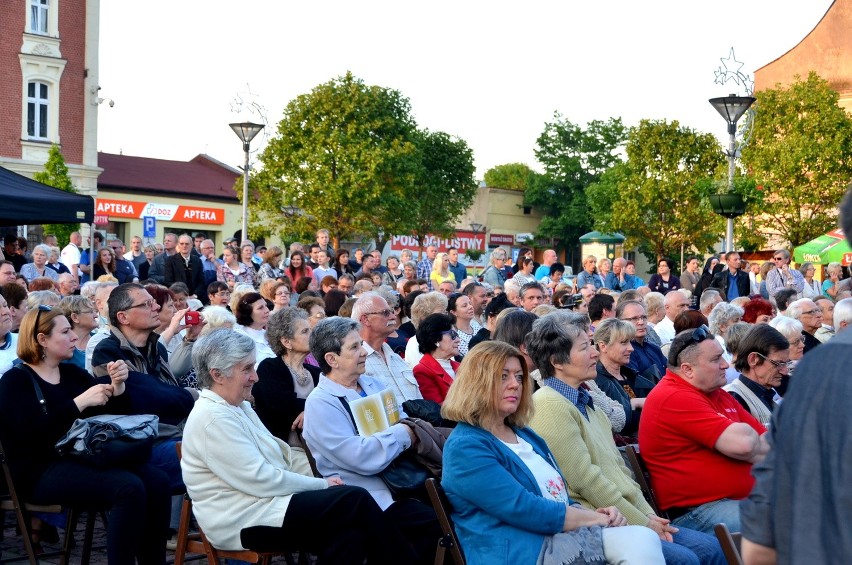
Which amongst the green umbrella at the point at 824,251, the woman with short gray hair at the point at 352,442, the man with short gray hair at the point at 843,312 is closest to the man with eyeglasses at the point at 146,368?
the woman with short gray hair at the point at 352,442

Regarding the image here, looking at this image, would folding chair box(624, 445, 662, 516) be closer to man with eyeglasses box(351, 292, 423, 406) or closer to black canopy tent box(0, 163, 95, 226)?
man with eyeglasses box(351, 292, 423, 406)

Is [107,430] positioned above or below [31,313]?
below

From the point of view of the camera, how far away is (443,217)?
202 ft

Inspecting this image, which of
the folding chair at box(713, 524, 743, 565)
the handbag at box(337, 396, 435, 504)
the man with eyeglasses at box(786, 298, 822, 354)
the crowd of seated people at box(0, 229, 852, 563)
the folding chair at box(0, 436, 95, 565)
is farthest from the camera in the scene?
the man with eyeglasses at box(786, 298, 822, 354)

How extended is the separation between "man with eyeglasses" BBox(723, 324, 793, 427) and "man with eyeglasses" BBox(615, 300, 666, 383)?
6.42ft

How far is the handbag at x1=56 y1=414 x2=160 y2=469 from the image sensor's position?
516 centimetres

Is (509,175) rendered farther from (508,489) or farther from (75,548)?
(508,489)

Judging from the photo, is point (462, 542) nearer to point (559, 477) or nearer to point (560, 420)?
point (559, 477)

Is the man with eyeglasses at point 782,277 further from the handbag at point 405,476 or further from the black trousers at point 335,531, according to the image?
the black trousers at point 335,531

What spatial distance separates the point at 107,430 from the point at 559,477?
2.28 meters

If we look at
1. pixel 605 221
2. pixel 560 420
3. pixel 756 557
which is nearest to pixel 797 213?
→ pixel 605 221

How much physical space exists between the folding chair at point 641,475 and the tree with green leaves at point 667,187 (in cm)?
3822

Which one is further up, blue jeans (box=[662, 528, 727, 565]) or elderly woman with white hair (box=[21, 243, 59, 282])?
elderly woman with white hair (box=[21, 243, 59, 282])

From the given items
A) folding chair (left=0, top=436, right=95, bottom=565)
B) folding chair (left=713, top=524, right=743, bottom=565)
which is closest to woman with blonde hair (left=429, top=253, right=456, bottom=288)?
folding chair (left=0, top=436, right=95, bottom=565)
